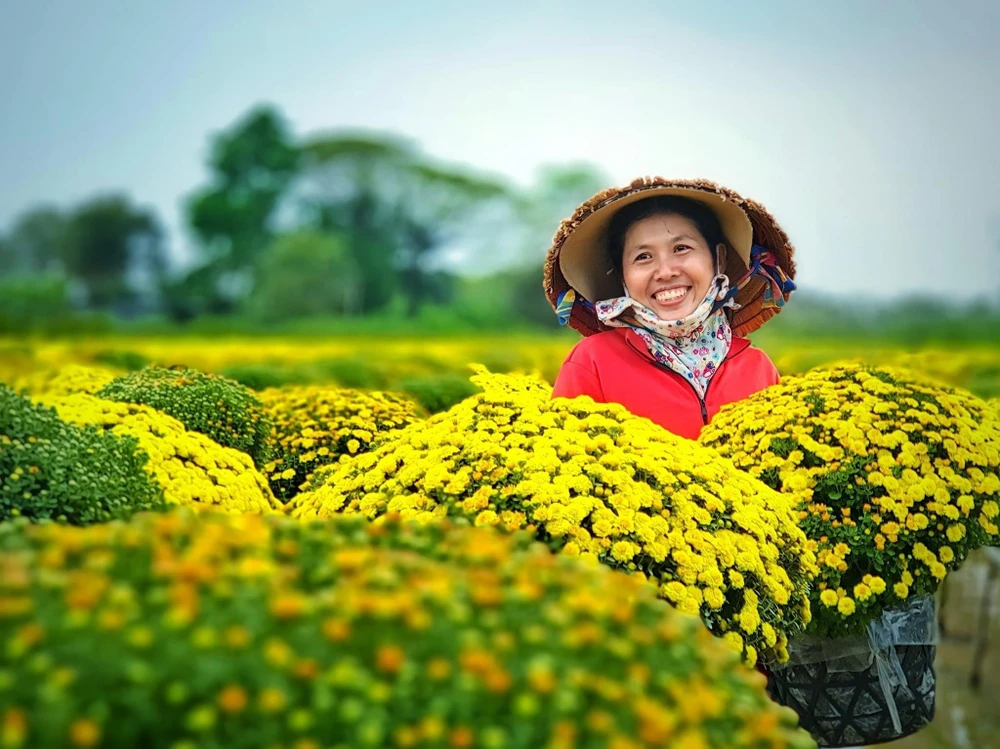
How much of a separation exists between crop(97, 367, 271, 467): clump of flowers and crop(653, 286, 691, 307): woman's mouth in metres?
1.58

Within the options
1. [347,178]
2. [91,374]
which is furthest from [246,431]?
[347,178]

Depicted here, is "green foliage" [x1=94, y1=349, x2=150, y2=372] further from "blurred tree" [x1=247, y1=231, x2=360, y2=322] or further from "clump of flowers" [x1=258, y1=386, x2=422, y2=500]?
"blurred tree" [x1=247, y1=231, x2=360, y2=322]

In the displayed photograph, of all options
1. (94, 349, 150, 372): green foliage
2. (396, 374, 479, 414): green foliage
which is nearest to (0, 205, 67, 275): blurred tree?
(94, 349, 150, 372): green foliage

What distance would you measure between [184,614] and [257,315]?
12.7m

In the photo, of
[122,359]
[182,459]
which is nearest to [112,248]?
[122,359]

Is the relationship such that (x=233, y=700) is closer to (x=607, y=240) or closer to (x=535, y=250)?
(x=607, y=240)

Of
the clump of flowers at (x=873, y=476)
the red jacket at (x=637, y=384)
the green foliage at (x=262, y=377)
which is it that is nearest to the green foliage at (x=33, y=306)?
the green foliage at (x=262, y=377)

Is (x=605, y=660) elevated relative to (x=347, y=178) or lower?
lower

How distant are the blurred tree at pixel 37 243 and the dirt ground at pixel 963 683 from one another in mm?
10308

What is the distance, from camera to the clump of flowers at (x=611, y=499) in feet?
8.57

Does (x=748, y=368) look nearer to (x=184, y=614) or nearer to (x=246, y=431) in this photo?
(x=246, y=431)

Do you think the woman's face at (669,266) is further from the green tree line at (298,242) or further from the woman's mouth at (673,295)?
the green tree line at (298,242)

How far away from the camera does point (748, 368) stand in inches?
148

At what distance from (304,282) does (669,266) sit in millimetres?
11323
